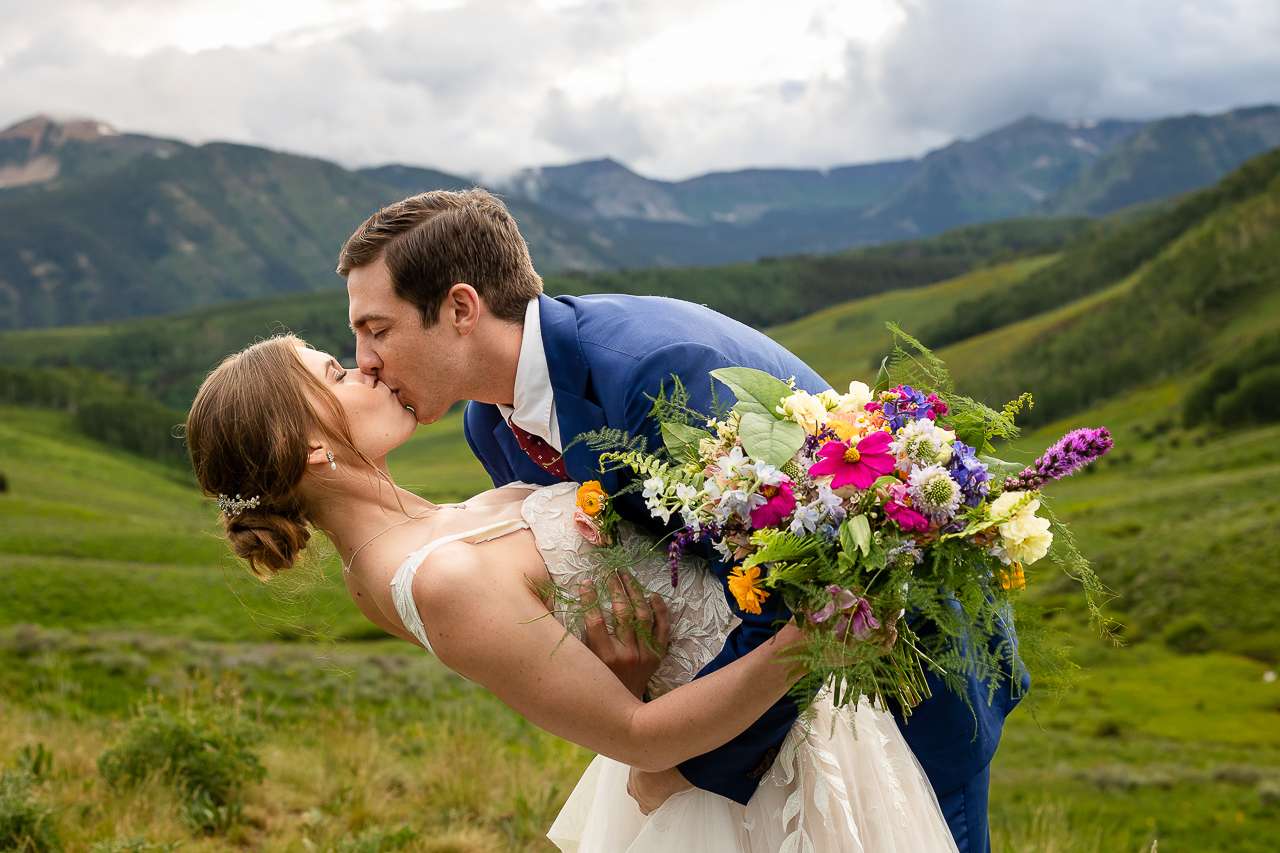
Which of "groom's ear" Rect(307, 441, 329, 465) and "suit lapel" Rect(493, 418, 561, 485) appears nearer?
"groom's ear" Rect(307, 441, 329, 465)

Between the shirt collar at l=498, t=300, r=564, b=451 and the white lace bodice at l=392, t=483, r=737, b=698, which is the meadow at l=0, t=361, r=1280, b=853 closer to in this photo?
the white lace bodice at l=392, t=483, r=737, b=698

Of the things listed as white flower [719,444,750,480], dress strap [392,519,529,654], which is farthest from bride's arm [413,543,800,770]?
white flower [719,444,750,480]

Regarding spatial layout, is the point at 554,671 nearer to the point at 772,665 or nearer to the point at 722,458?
the point at 772,665

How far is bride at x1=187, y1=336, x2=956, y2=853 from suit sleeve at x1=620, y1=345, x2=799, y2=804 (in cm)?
12

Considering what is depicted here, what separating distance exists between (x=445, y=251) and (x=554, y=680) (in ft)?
A: 6.58

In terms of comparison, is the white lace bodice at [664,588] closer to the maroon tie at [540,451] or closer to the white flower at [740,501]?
the maroon tie at [540,451]

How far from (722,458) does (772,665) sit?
780 mm

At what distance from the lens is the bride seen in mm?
3260

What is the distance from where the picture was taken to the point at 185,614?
124 ft

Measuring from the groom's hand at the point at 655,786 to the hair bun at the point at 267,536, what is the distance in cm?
190

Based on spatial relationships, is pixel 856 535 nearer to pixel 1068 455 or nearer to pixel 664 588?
pixel 1068 455

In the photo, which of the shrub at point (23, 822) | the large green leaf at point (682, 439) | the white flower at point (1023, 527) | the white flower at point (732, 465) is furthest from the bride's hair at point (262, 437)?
the shrub at point (23, 822)

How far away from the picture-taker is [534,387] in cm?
404

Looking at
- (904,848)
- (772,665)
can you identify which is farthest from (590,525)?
(904,848)
